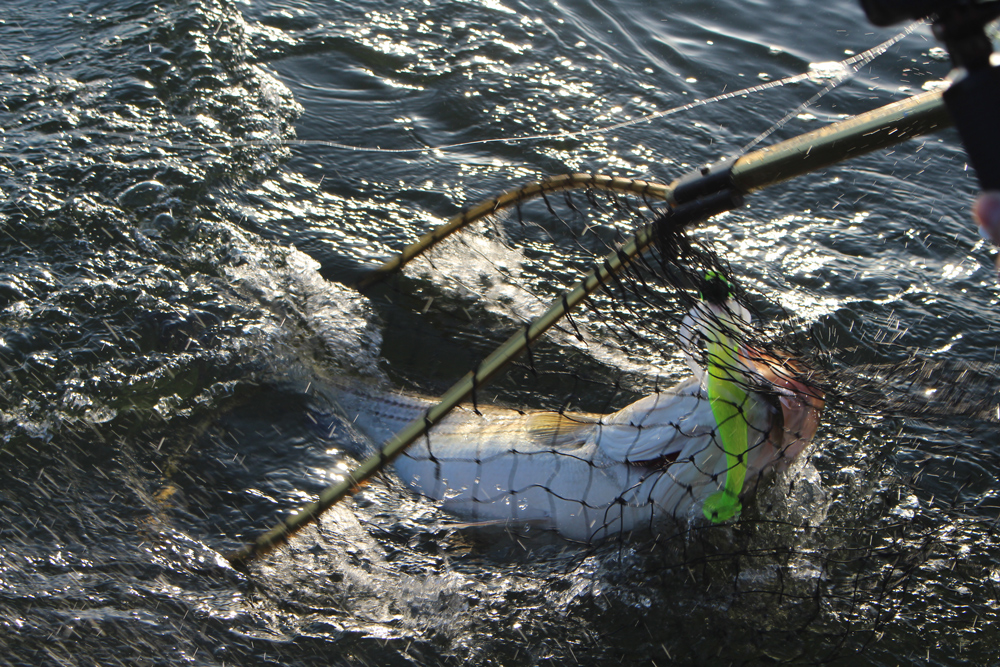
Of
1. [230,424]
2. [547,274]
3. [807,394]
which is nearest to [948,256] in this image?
[547,274]

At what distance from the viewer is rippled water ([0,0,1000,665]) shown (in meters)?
2.93

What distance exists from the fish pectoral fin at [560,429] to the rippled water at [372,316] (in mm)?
454

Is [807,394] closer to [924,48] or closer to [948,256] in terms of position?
[948,256]

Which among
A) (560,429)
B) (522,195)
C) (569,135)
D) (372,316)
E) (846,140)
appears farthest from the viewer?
(569,135)

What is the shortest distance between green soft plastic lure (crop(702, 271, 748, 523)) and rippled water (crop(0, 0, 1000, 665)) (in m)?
0.41

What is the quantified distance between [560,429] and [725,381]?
0.80 m

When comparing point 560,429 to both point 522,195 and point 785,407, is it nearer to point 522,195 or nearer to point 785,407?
point 785,407

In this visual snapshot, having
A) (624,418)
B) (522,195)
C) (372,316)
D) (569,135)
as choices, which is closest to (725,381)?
(624,418)

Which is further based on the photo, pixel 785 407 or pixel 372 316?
pixel 372 316

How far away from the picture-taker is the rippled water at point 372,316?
293cm

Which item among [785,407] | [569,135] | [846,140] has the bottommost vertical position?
[785,407]

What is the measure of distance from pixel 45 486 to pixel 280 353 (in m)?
1.31

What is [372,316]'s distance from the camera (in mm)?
4574

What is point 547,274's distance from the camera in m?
4.92
